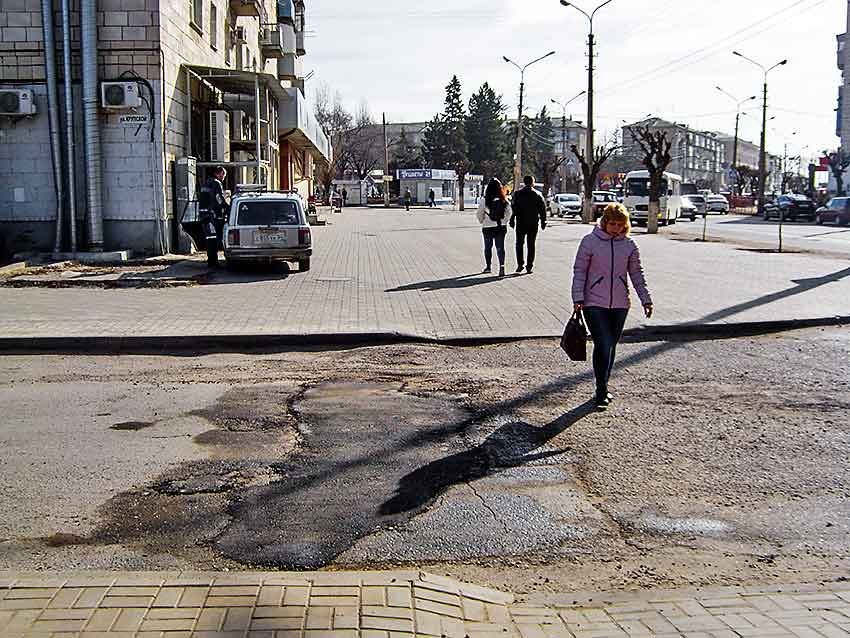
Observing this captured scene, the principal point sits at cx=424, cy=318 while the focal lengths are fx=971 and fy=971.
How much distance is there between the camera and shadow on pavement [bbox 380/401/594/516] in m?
5.62

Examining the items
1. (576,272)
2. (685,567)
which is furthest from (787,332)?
(685,567)

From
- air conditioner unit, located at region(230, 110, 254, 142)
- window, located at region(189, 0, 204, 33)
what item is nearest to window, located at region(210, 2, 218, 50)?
A: window, located at region(189, 0, 204, 33)

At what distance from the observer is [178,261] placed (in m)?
20.0

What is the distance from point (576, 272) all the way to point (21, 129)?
52.4 ft

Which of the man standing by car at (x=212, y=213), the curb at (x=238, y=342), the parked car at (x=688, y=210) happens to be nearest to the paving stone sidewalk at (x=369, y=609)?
the curb at (x=238, y=342)

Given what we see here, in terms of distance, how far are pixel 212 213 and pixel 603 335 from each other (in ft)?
41.8

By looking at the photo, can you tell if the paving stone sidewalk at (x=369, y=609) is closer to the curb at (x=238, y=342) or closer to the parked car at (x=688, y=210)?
the curb at (x=238, y=342)

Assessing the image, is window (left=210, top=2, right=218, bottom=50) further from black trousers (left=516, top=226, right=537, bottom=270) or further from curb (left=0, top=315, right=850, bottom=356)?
curb (left=0, top=315, right=850, bottom=356)

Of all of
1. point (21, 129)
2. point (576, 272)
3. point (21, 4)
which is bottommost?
point (576, 272)

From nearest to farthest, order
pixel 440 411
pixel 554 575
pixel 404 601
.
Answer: pixel 404 601 < pixel 554 575 < pixel 440 411

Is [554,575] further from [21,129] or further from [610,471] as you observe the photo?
[21,129]

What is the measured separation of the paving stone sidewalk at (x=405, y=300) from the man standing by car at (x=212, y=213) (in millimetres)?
617

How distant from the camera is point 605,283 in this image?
796 centimetres

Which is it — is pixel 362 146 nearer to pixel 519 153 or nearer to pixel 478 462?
pixel 519 153
